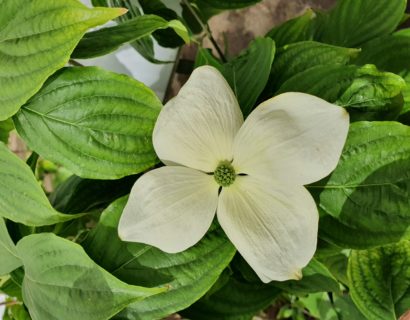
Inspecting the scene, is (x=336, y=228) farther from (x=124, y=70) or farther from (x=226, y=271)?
(x=124, y=70)

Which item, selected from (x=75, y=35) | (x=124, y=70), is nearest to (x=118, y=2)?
(x=75, y=35)

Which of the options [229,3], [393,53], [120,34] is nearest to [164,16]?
[229,3]

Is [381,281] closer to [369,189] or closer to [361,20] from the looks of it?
[369,189]

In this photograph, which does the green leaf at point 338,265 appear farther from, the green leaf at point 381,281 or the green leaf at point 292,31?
the green leaf at point 292,31

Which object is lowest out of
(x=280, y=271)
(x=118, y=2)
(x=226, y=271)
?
(x=226, y=271)

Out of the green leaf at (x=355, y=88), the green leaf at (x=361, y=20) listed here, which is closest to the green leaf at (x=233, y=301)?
the green leaf at (x=355, y=88)

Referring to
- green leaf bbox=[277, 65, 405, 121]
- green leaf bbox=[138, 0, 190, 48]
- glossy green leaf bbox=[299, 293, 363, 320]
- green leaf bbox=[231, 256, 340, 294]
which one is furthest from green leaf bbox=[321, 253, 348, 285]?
green leaf bbox=[138, 0, 190, 48]

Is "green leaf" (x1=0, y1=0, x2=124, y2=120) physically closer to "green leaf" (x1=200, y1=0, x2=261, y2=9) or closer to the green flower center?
the green flower center
